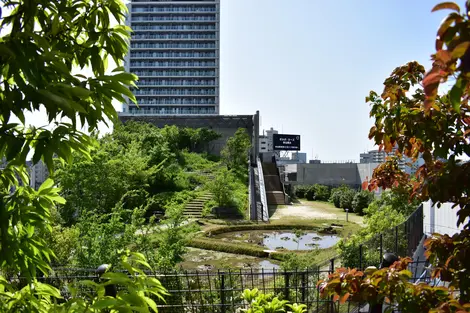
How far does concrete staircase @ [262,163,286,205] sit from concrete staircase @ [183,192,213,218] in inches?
262

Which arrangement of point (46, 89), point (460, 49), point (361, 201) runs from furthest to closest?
point (361, 201), point (46, 89), point (460, 49)

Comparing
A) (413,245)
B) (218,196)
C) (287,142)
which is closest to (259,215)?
(218,196)

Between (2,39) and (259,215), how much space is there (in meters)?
20.5

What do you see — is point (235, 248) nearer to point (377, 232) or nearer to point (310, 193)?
point (377, 232)

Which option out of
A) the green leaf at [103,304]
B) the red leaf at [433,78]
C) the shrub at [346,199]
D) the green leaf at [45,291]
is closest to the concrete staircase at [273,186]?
the shrub at [346,199]

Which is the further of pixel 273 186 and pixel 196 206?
pixel 273 186

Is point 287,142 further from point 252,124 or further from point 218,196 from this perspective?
point 218,196

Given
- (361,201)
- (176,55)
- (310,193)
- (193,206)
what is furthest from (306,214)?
(176,55)

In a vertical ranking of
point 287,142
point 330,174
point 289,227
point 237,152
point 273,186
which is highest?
point 287,142

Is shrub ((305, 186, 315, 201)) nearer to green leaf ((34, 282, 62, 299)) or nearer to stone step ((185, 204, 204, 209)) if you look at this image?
stone step ((185, 204, 204, 209))

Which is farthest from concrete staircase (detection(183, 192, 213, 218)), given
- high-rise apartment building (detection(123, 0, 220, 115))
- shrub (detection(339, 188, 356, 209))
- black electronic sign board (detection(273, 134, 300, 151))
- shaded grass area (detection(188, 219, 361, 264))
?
high-rise apartment building (detection(123, 0, 220, 115))

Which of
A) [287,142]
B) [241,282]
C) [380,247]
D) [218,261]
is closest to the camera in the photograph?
[241,282]

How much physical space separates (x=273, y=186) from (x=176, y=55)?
4683 cm

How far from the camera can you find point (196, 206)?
71.9ft
